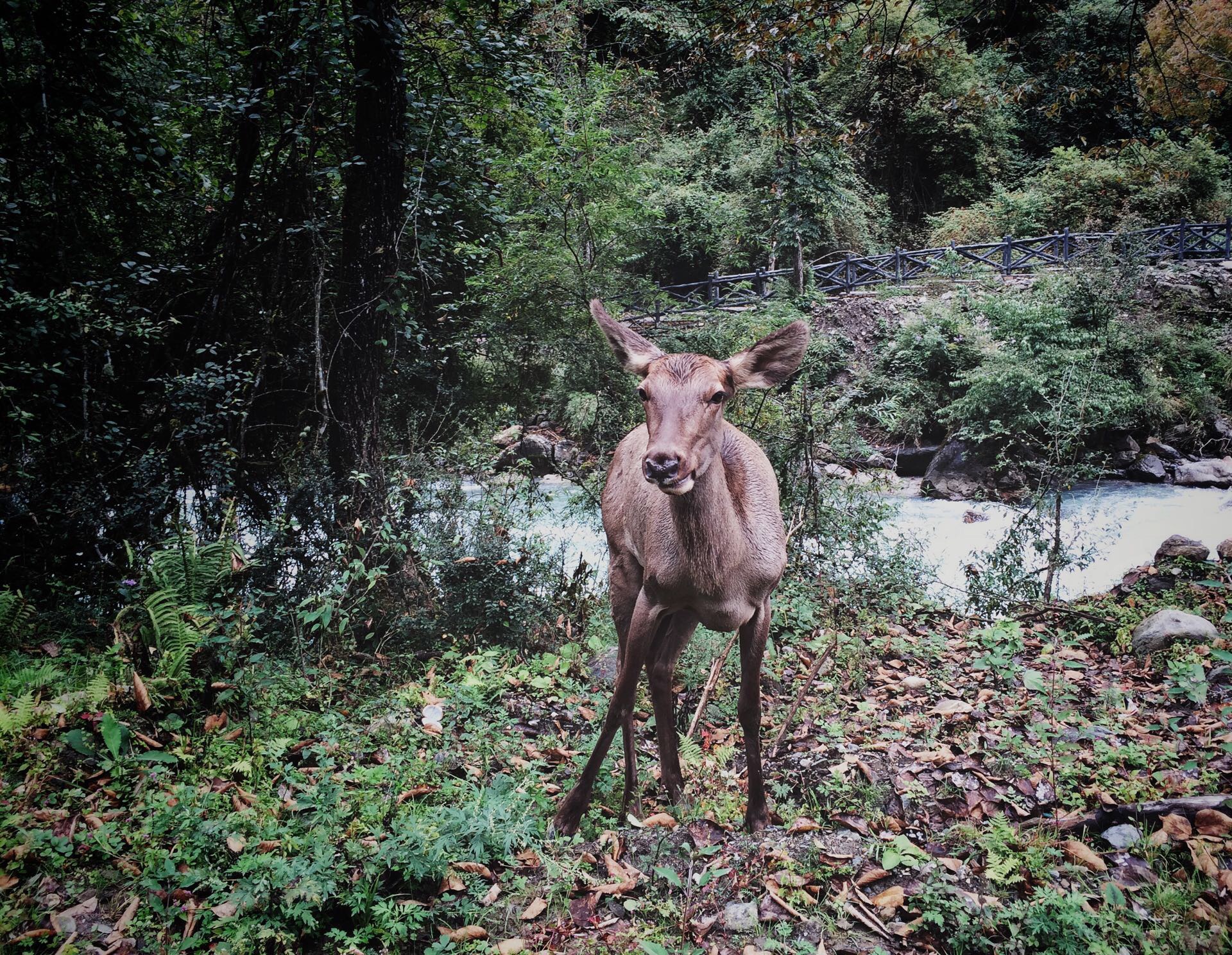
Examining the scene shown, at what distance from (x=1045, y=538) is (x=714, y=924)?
18.5ft

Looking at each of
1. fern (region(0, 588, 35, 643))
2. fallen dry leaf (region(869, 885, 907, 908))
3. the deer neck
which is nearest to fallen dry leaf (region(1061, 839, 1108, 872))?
fallen dry leaf (region(869, 885, 907, 908))

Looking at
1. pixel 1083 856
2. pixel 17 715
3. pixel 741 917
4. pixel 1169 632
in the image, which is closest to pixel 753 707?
pixel 741 917

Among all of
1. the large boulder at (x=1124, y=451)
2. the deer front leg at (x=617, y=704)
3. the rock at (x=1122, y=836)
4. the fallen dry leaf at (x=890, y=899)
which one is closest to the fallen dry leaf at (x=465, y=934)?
the deer front leg at (x=617, y=704)

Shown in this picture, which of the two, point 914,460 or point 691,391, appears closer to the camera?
point 691,391

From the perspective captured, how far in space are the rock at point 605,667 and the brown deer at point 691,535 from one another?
4.55ft

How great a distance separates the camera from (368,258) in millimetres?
5113

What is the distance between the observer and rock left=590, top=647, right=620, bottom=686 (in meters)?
4.97

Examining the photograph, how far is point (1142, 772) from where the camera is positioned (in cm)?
344

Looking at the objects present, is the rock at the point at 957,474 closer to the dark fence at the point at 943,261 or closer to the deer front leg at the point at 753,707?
the dark fence at the point at 943,261

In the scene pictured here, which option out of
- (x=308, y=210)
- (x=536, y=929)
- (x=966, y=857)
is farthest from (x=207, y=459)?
(x=966, y=857)

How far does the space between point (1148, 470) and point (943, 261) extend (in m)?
6.11

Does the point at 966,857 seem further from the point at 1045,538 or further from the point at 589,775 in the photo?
the point at 1045,538

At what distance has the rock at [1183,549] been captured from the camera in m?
6.62

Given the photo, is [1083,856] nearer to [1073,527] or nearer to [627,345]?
[627,345]
